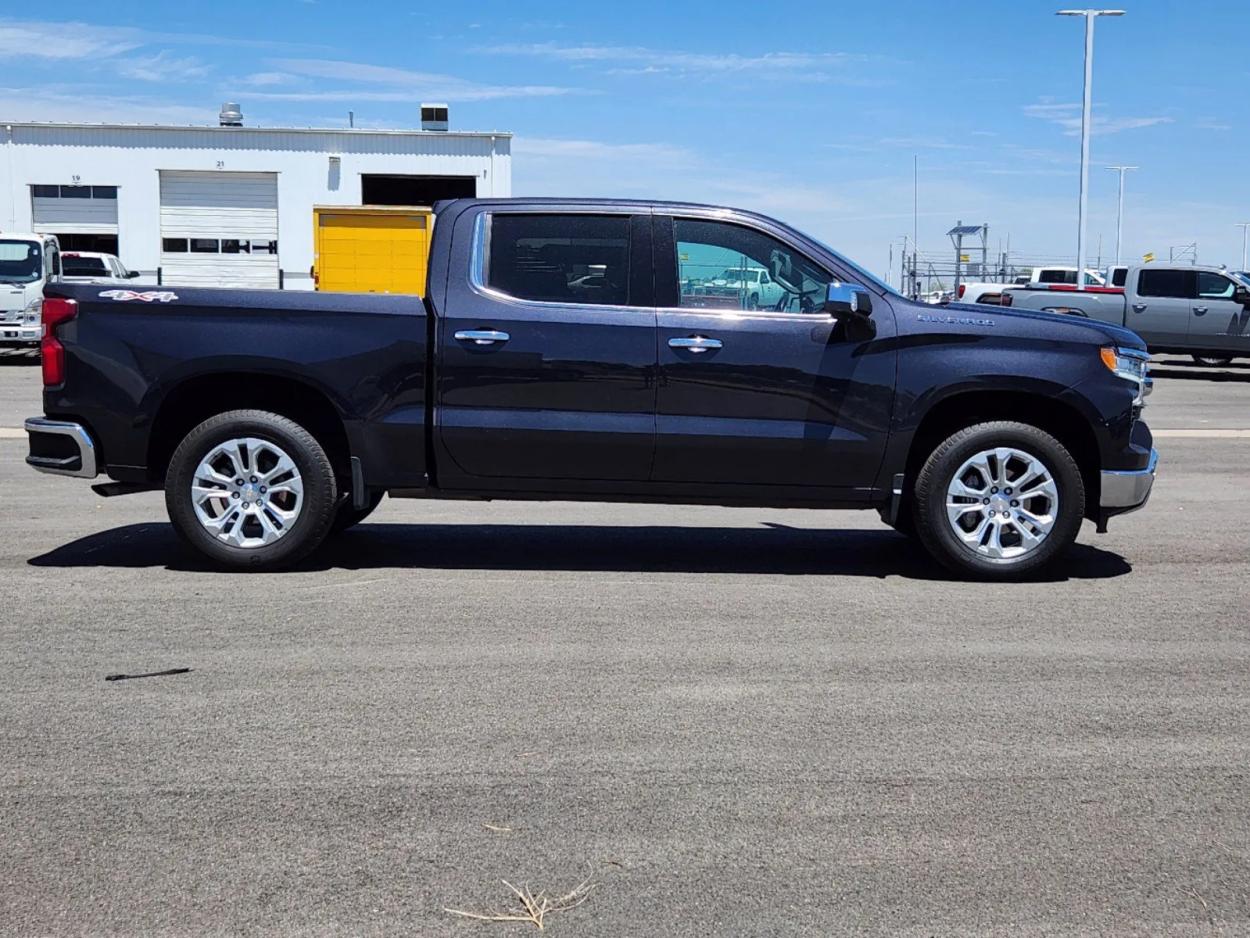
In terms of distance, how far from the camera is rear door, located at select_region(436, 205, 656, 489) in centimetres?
739

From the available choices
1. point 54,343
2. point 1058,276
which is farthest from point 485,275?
point 1058,276

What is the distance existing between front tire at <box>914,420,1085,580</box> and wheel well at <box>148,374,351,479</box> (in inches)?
121

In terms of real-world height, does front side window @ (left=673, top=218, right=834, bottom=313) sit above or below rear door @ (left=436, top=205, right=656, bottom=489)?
above

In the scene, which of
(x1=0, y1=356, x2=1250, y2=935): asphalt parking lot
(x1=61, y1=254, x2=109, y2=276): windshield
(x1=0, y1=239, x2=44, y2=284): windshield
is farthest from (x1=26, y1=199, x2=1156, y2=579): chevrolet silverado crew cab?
(x1=61, y1=254, x2=109, y2=276): windshield

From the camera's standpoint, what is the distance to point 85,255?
32.1 m

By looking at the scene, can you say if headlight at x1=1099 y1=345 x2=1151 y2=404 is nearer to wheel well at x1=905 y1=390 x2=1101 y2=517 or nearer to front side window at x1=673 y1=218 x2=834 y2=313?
wheel well at x1=905 y1=390 x2=1101 y2=517

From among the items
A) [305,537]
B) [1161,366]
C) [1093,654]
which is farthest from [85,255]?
[1093,654]

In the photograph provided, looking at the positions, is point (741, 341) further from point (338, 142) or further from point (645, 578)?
point (338, 142)

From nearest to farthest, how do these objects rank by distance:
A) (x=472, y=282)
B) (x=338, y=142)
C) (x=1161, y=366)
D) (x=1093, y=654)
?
(x=1093, y=654)
(x=472, y=282)
(x=1161, y=366)
(x=338, y=142)

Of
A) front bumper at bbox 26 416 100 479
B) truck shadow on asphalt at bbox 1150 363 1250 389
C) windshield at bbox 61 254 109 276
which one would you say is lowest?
truck shadow on asphalt at bbox 1150 363 1250 389

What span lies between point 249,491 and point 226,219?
131ft

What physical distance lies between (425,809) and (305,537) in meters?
3.52

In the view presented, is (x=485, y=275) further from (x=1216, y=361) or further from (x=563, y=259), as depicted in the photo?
(x=1216, y=361)

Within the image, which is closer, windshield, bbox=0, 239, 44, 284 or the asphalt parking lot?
the asphalt parking lot
